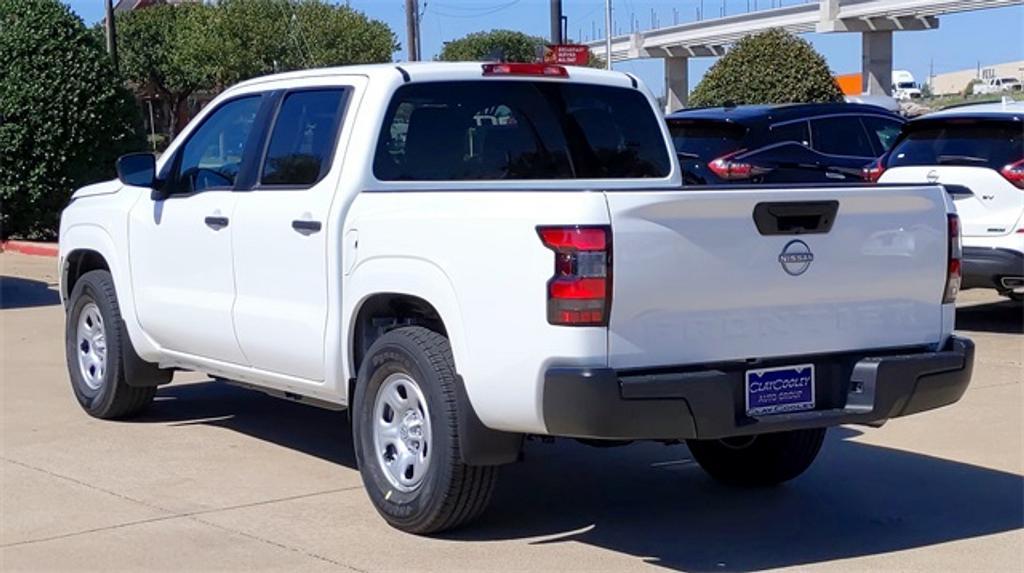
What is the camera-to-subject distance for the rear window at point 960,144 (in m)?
11.9

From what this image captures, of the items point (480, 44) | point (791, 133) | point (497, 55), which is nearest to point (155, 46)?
point (480, 44)

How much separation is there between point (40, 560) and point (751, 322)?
9.80 feet

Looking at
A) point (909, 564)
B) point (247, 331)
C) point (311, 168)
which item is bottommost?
point (909, 564)

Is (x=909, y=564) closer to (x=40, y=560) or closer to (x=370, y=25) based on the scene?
(x=40, y=560)

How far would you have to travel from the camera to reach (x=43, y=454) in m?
8.09

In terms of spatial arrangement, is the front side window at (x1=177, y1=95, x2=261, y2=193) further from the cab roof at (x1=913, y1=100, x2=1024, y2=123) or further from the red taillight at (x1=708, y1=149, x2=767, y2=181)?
the red taillight at (x1=708, y1=149, x2=767, y2=181)

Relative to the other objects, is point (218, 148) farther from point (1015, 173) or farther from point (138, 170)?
point (1015, 173)

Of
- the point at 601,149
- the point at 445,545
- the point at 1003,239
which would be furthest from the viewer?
the point at 1003,239

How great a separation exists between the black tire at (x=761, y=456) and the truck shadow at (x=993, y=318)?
571cm

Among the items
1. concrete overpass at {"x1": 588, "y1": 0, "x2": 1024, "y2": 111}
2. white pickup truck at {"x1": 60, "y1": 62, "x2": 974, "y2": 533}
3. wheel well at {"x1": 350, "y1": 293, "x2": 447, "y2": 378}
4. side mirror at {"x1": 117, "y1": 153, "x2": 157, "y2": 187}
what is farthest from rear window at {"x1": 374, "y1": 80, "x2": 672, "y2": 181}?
concrete overpass at {"x1": 588, "y1": 0, "x2": 1024, "y2": 111}

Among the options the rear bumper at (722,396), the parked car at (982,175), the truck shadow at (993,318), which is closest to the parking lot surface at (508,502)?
the rear bumper at (722,396)

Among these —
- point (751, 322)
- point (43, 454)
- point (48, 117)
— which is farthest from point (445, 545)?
point (48, 117)

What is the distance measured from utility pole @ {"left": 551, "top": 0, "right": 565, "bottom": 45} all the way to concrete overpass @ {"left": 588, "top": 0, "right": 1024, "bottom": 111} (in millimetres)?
36221

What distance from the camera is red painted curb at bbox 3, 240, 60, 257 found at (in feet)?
64.0
